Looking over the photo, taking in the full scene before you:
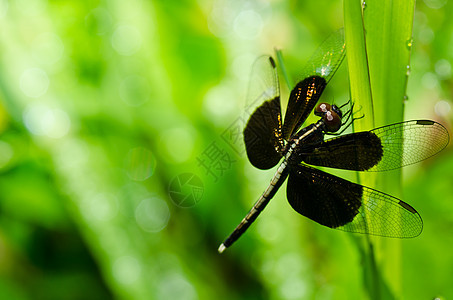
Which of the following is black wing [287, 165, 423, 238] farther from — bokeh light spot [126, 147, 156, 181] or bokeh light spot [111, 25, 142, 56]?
bokeh light spot [111, 25, 142, 56]

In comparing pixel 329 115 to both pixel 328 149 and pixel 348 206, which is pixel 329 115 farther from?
pixel 348 206

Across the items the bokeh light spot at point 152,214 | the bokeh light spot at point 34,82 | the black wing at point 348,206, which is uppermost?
the black wing at point 348,206

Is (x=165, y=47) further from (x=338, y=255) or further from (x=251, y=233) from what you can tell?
(x=338, y=255)

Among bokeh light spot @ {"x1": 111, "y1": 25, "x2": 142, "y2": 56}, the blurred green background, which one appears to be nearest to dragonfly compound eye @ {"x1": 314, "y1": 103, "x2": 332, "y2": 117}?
the blurred green background

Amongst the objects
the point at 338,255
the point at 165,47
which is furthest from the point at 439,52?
the point at 165,47

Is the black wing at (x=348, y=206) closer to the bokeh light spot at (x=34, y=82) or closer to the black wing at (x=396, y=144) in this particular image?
the black wing at (x=396, y=144)

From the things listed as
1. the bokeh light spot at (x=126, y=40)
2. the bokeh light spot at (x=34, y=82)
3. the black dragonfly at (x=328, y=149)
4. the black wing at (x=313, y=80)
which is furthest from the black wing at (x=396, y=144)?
the bokeh light spot at (x=34, y=82)

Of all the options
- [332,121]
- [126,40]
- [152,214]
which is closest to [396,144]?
[332,121]
